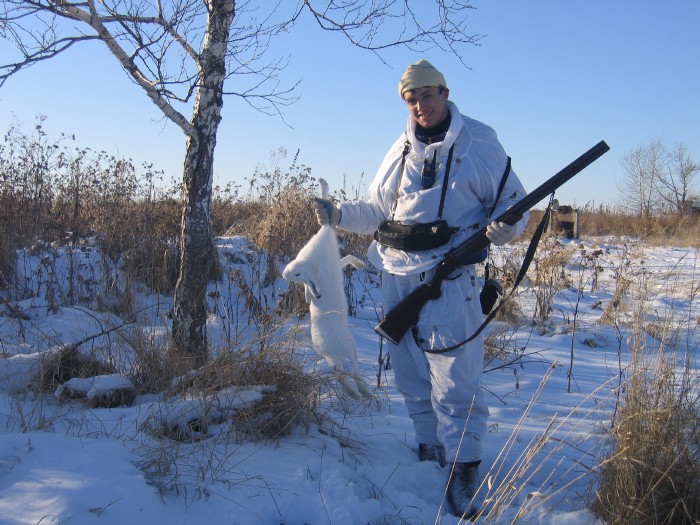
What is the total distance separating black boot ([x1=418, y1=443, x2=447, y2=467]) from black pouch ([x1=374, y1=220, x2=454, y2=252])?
1.08 meters

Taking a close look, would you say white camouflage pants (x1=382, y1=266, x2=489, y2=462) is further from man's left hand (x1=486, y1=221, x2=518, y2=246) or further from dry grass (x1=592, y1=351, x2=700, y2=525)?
dry grass (x1=592, y1=351, x2=700, y2=525)

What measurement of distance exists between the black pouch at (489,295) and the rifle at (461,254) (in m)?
0.26

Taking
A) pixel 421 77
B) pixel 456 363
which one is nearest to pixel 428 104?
pixel 421 77

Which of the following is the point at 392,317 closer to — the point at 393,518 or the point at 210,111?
the point at 393,518

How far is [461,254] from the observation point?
2.83 meters

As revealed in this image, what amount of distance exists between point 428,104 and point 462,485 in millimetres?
1810

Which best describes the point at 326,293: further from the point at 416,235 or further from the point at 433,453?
the point at 433,453

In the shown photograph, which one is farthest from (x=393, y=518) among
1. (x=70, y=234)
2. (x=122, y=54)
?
(x=70, y=234)

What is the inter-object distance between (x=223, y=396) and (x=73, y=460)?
34.8 inches

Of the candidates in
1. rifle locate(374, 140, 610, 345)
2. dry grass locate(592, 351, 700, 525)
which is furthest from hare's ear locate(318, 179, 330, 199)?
dry grass locate(592, 351, 700, 525)

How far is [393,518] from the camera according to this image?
2.67 m

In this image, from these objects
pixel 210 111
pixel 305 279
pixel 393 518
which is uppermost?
pixel 210 111

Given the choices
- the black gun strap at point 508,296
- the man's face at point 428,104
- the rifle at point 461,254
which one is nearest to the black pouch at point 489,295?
the black gun strap at point 508,296

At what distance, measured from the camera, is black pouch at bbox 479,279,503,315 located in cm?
303
